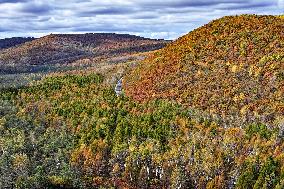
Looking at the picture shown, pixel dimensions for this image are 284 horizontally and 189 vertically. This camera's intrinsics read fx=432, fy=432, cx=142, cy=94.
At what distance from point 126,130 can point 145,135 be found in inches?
303

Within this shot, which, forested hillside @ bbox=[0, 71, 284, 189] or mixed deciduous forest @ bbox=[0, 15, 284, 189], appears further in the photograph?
mixed deciduous forest @ bbox=[0, 15, 284, 189]

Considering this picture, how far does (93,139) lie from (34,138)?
85.6 feet

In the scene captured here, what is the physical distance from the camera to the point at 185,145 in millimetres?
149875

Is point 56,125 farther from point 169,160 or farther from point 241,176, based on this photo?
point 241,176

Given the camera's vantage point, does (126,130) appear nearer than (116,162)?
No

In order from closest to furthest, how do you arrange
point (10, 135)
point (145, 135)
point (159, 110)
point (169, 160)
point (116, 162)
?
point (169, 160), point (116, 162), point (145, 135), point (10, 135), point (159, 110)

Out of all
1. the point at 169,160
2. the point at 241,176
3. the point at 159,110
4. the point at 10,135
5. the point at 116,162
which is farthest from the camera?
the point at 159,110

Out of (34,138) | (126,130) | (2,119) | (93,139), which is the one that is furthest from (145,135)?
(2,119)

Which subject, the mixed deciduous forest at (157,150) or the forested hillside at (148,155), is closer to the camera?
the forested hillside at (148,155)

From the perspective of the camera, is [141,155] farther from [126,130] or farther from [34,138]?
[34,138]

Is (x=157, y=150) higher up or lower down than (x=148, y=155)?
higher up

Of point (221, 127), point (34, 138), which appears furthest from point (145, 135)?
point (34, 138)

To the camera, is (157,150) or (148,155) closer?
Answer: (148,155)

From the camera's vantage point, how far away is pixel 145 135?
552ft
